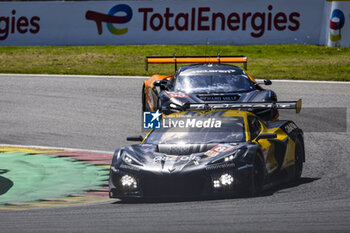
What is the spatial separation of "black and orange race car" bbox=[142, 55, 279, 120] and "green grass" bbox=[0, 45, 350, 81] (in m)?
6.84

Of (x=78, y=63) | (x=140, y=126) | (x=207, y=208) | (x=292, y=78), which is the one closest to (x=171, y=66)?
(x=78, y=63)

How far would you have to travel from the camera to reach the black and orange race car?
14.5 metres

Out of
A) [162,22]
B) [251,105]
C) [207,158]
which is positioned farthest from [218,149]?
[162,22]

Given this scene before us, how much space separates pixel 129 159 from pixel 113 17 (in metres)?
18.7

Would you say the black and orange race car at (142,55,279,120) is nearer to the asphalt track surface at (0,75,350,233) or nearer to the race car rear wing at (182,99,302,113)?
the asphalt track surface at (0,75,350,233)

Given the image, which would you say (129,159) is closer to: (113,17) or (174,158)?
(174,158)

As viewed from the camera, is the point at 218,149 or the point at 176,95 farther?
the point at 176,95

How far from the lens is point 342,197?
9250 millimetres

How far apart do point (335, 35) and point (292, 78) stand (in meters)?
5.00

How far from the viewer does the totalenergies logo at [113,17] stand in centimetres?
2781

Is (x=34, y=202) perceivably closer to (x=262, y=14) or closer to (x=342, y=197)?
(x=342, y=197)

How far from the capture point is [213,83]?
50.2ft

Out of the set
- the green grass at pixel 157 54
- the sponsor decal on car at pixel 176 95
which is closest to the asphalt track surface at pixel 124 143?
the sponsor decal on car at pixel 176 95

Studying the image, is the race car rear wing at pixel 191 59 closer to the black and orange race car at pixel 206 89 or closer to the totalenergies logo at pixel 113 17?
the black and orange race car at pixel 206 89
